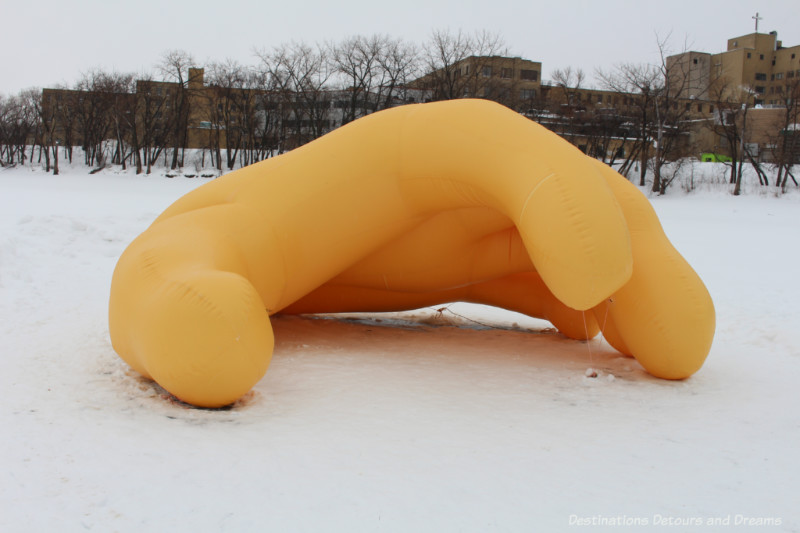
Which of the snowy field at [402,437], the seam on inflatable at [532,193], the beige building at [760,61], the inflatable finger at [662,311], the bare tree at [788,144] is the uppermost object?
the beige building at [760,61]

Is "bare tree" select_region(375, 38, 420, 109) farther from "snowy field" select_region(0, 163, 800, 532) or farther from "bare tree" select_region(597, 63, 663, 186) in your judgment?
"snowy field" select_region(0, 163, 800, 532)

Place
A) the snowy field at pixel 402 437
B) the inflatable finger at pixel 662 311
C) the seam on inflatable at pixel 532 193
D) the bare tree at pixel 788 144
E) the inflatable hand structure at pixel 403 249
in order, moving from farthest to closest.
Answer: the bare tree at pixel 788 144 < the inflatable finger at pixel 662 311 < the seam on inflatable at pixel 532 193 < the inflatable hand structure at pixel 403 249 < the snowy field at pixel 402 437

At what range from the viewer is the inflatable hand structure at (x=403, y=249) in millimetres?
4277

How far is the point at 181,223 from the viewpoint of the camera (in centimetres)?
541

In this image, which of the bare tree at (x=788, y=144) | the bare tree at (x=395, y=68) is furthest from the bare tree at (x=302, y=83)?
the bare tree at (x=788, y=144)

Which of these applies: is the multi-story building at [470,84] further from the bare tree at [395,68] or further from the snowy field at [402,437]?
the snowy field at [402,437]

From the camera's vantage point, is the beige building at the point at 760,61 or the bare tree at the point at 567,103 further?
the beige building at the point at 760,61

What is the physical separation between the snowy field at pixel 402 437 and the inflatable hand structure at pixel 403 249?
0.39m

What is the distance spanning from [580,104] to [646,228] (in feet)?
116

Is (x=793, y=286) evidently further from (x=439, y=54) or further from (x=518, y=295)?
(x=439, y=54)

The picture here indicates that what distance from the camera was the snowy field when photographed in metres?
2.97

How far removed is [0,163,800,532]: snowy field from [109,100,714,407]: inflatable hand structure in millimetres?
385

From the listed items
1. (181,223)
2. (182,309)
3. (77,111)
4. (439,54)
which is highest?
(439,54)

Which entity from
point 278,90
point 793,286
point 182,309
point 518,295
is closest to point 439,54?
point 278,90
